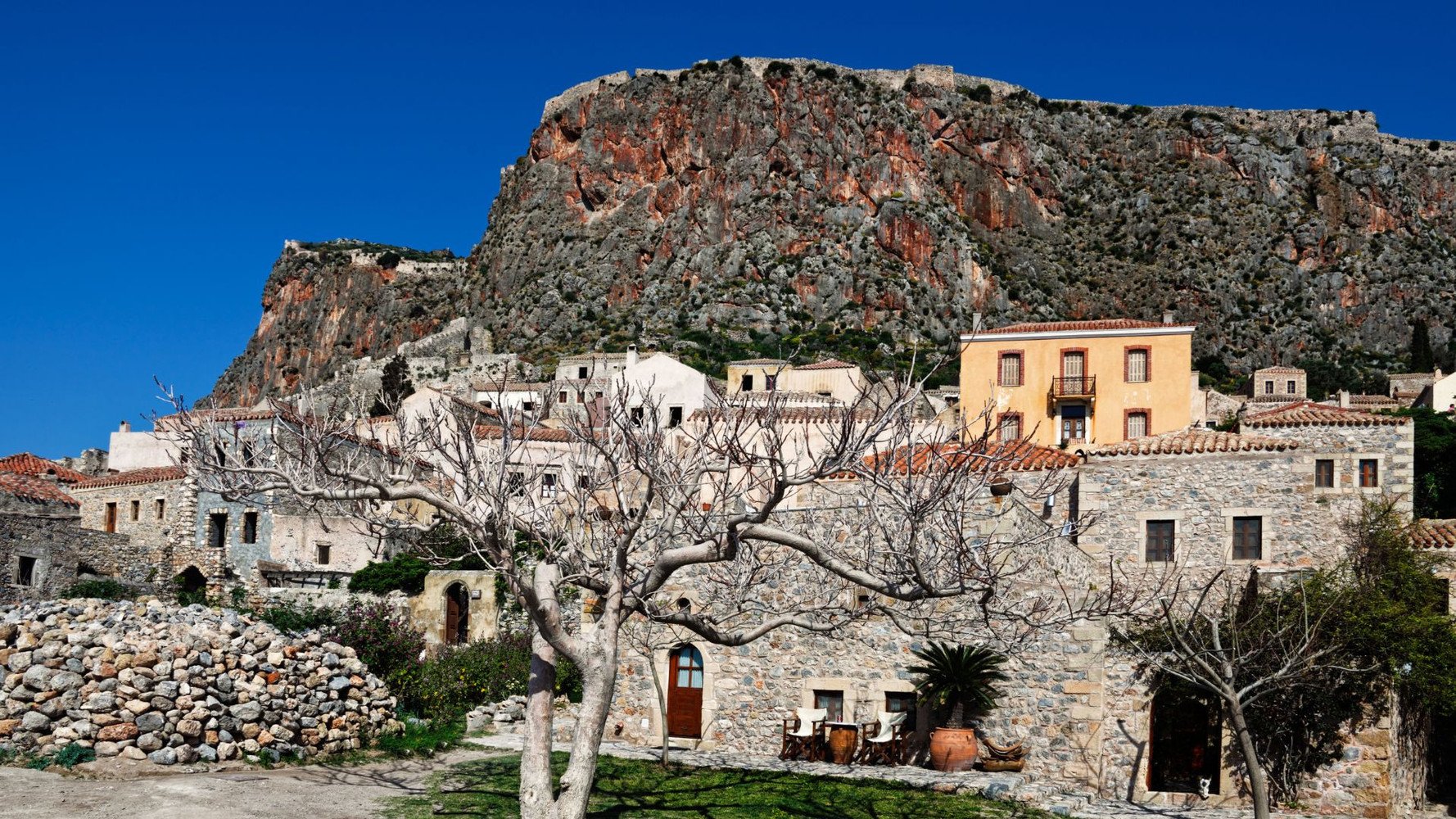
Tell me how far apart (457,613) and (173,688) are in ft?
Answer: 47.5

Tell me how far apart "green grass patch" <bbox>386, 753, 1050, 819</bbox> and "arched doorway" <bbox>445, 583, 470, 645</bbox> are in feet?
42.9

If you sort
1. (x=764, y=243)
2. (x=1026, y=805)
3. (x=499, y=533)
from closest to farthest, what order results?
1. (x=499, y=533)
2. (x=1026, y=805)
3. (x=764, y=243)

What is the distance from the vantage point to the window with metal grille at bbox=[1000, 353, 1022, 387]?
45.9 m

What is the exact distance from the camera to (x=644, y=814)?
14797 millimetres

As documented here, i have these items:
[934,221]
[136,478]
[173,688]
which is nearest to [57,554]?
[136,478]

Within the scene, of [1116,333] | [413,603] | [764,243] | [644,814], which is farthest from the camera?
[764,243]

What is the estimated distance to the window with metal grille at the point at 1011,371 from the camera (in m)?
45.9

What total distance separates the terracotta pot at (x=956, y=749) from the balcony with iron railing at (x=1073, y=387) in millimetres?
27892

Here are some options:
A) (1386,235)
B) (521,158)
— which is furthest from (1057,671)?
(521,158)

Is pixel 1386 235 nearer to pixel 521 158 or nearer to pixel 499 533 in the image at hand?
pixel 521 158

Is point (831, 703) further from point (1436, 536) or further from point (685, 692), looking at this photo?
point (1436, 536)

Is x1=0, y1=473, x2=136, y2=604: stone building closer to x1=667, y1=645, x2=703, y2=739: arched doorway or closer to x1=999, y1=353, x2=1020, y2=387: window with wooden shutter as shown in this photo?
x1=667, y1=645, x2=703, y2=739: arched doorway

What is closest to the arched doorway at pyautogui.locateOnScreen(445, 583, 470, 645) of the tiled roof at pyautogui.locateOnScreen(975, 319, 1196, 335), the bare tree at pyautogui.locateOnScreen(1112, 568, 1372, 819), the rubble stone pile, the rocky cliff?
the rubble stone pile

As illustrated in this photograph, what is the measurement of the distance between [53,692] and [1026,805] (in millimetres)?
12755
